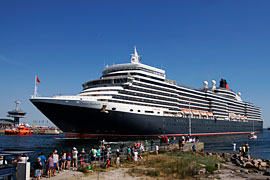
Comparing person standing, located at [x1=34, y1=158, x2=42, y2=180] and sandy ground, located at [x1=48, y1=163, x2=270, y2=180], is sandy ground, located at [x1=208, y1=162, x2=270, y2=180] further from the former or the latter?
person standing, located at [x1=34, y1=158, x2=42, y2=180]

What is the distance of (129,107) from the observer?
140 feet

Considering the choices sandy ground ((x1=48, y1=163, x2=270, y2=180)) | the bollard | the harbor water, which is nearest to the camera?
the bollard

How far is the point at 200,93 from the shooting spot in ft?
233

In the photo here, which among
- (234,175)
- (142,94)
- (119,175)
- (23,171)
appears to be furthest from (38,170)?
(142,94)

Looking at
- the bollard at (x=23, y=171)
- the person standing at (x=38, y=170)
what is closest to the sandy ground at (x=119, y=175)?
the person standing at (x=38, y=170)

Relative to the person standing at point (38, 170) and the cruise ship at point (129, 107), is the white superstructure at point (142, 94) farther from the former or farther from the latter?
the person standing at point (38, 170)

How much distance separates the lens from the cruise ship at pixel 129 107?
129 ft

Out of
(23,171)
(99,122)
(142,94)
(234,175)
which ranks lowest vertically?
(234,175)

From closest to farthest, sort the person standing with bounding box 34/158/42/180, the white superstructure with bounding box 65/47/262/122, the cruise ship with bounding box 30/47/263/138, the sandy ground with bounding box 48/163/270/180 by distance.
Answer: the person standing with bounding box 34/158/42/180, the sandy ground with bounding box 48/163/270/180, the cruise ship with bounding box 30/47/263/138, the white superstructure with bounding box 65/47/262/122

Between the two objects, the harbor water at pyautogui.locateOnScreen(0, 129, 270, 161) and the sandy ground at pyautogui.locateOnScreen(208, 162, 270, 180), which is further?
the harbor water at pyautogui.locateOnScreen(0, 129, 270, 161)

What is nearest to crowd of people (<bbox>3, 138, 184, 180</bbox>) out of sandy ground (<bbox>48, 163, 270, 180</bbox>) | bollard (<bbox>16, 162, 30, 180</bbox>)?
sandy ground (<bbox>48, 163, 270, 180</bbox>)

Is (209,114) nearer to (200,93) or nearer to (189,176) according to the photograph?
(200,93)

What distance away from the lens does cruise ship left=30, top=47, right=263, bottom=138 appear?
3934cm

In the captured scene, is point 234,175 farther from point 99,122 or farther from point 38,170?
point 99,122
